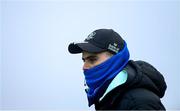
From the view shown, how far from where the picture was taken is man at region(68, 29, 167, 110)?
112 cm

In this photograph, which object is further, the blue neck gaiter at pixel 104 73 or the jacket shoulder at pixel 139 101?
the blue neck gaiter at pixel 104 73

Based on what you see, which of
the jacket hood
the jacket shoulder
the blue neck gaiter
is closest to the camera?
the jacket shoulder

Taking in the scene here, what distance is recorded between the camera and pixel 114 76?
1.22 metres

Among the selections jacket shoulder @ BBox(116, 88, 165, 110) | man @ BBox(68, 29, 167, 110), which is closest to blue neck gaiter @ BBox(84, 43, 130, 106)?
man @ BBox(68, 29, 167, 110)

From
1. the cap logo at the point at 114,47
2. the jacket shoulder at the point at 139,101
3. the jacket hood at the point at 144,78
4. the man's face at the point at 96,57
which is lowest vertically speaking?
the jacket shoulder at the point at 139,101

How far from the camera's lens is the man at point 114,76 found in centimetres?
112

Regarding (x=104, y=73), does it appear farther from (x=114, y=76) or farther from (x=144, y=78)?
(x=144, y=78)

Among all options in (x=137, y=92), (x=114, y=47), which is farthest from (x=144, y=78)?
(x=114, y=47)

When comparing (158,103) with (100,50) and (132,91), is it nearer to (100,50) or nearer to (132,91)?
(132,91)

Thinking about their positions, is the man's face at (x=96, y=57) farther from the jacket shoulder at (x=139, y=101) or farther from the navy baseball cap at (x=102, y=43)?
the jacket shoulder at (x=139, y=101)

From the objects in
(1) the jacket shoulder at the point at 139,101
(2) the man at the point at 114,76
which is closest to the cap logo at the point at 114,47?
(2) the man at the point at 114,76

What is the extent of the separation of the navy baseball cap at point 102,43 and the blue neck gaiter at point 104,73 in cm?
4

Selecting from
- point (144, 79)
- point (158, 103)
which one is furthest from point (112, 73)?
point (158, 103)

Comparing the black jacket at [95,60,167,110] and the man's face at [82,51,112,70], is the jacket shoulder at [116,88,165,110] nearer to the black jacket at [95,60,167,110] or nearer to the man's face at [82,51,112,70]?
the black jacket at [95,60,167,110]
